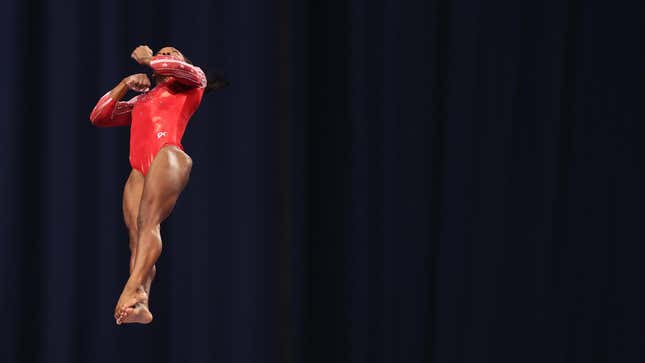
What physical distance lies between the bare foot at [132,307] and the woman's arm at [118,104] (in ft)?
1.31

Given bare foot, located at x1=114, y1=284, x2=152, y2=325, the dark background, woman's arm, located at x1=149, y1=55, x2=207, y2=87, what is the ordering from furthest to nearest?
the dark background < woman's arm, located at x1=149, y1=55, x2=207, y2=87 < bare foot, located at x1=114, y1=284, x2=152, y2=325

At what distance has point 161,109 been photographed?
181 centimetres

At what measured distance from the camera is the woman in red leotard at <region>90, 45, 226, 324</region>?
5.63ft

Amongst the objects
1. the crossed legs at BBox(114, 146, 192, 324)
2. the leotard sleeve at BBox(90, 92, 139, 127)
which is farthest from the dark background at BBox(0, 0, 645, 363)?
the crossed legs at BBox(114, 146, 192, 324)

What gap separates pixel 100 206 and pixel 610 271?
1.90m

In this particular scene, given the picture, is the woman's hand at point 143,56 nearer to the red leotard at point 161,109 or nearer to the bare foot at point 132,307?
the red leotard at point 161,109

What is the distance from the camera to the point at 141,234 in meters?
1.74

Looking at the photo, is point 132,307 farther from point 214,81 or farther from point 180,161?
point 214,81

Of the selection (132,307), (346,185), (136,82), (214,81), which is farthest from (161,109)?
(346,185)

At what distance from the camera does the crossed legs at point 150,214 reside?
1.70 meters

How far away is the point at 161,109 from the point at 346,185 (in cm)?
148

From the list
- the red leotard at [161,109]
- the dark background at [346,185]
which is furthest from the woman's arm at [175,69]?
the dark background at [346,185]

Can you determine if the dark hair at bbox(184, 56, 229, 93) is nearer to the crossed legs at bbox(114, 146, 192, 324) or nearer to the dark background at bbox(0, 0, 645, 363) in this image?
the crossed legs at bbox(114, 146, 192, 324)

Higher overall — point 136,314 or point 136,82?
point 136,82
